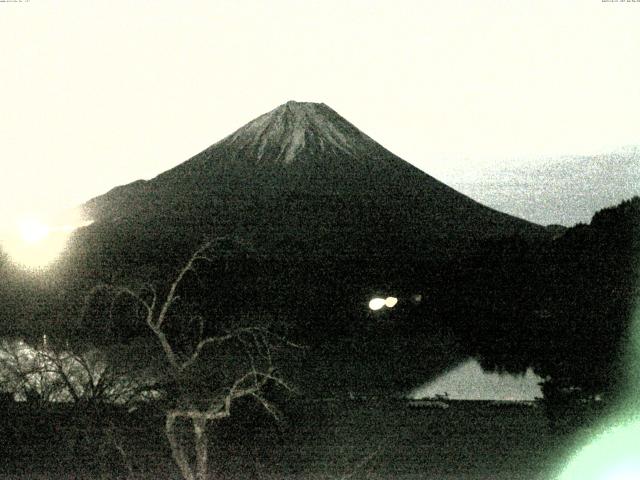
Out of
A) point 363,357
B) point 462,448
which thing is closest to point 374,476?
point 462,448

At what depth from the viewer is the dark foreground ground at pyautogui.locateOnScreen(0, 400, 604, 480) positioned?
905 cm

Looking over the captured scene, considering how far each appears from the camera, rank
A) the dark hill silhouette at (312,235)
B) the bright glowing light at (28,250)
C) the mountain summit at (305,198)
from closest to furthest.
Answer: the dark hill silhouette at (312,235) → the bright glowing light at (28,250) → the mountain summit at (305,198)

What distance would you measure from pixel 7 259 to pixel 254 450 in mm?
27483

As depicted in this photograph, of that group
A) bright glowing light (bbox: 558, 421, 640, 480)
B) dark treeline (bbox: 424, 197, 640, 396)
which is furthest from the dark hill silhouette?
bright glowing light (bbox: 558, 421, 640, 480)

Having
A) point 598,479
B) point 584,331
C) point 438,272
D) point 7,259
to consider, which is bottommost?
point 598,479

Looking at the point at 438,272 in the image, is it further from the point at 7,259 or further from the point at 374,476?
the point at 7,259

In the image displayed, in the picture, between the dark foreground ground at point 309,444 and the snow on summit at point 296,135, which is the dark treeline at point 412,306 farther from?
the snow on summit at point 296,135

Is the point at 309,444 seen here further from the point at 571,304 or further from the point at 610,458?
the point at 571,304

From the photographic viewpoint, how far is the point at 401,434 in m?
10.5

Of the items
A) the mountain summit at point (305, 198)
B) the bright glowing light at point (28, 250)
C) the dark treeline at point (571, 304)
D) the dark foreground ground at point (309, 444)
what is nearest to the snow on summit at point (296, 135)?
the mountain summit at point (305, 198)

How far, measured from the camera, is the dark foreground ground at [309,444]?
9055 mm

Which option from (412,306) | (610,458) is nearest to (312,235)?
(412,306)

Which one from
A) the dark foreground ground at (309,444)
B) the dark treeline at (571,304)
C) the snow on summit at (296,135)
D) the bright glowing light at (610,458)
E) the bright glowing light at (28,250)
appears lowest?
the bright glowing light at (610,458)

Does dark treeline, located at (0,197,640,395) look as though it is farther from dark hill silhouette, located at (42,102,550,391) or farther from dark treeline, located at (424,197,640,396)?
dark hill silhouette, located at (42,102,550,391)
